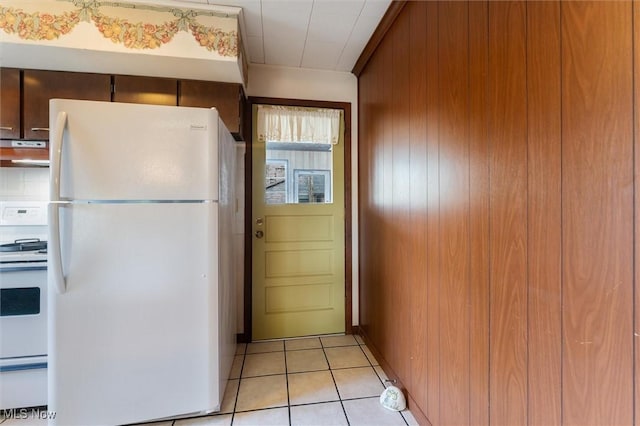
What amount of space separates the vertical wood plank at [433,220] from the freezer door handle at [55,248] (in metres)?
1.76

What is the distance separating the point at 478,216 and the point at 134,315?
1.65 meters

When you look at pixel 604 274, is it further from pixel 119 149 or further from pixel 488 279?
pixel 119 149

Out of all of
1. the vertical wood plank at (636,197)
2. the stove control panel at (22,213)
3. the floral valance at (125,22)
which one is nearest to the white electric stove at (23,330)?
the stove control panel at (22,213)

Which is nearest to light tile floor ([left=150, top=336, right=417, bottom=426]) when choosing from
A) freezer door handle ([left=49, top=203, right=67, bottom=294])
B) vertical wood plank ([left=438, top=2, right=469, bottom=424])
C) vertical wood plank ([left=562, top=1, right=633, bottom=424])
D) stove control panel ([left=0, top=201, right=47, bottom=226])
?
vertical wood plank ([left=438, top=2, right=469, bottom=424])

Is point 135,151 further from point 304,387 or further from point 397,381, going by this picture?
A: point 397,381

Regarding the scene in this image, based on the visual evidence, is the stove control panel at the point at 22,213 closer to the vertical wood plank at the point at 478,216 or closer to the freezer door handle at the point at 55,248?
the freezer door handle at the point at 55,248

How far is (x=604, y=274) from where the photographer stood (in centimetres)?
69

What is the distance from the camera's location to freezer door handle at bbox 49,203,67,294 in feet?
4.23

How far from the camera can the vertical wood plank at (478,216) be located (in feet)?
3.49

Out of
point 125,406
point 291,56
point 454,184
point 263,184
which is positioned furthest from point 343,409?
point 291,56

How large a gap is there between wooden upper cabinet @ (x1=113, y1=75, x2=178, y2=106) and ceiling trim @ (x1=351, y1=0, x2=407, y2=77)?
1425mm

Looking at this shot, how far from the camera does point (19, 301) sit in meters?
1.54

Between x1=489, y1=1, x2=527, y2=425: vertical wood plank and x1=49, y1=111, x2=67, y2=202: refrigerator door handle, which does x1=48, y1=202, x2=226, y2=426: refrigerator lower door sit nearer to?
x1=49, y1=111, x2=67, y2=202: refrigerator door handle

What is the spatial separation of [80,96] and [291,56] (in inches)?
59.4
